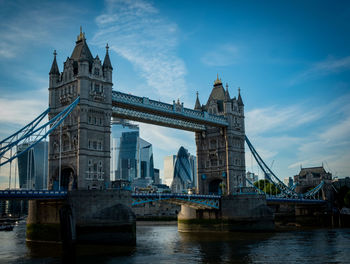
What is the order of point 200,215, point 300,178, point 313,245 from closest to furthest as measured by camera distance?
1. point 313,245
2. point 200,215
3. point 300,178

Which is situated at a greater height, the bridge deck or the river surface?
the bridge deck

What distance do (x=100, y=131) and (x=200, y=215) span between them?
90.7 ft

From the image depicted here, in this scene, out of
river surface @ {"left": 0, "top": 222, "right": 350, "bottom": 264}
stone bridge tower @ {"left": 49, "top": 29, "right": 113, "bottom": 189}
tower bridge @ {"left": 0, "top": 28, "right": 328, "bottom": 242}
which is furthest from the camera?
stone bridge tower @ {"left": 49, "top": 29, "right": 113, "bottom": 189}

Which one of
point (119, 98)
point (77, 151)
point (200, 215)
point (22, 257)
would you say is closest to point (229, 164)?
point (200, 215)

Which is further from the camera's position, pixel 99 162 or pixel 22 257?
pixel 99 162

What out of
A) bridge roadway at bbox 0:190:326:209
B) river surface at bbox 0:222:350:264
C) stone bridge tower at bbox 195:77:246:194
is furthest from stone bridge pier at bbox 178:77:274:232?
river surface at bbox 0:222:350:264

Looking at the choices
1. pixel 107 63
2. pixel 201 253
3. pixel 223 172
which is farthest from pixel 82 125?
pixel 223 172

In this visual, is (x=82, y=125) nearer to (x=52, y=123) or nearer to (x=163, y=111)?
(x=52, y=123)

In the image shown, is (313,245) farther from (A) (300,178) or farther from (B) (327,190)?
(A) (300,178)

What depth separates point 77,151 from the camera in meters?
54.8

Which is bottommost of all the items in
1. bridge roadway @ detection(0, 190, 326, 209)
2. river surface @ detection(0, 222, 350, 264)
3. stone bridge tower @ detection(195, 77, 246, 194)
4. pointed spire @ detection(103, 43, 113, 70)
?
river surface @ detection(0, 222, 350, 264)

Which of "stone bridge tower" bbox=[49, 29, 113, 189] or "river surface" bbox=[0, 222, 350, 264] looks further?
"stone bridge tower" bbox=[49, 29, 113, 189]

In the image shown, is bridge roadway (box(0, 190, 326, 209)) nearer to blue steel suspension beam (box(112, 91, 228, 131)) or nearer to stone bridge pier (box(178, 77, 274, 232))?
stone bridge pier (box(178, 77, 274, 232))

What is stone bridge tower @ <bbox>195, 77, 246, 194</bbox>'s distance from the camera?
7806 centimetres
